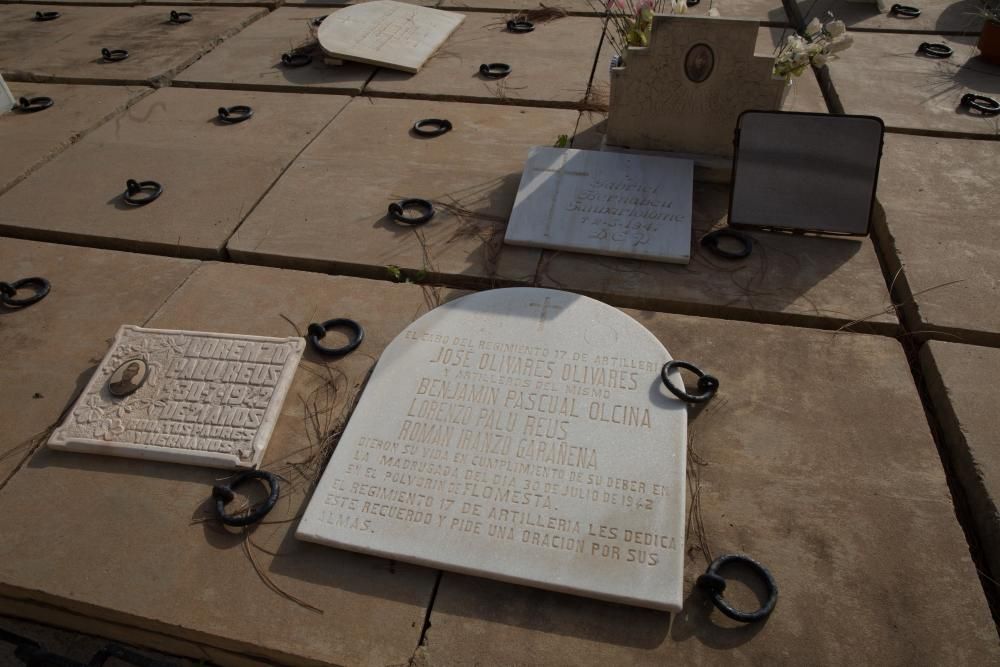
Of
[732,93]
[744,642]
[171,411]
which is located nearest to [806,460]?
[744,642]

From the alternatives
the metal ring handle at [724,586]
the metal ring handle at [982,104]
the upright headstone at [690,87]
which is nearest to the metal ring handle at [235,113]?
the upright headstone at [690,87]

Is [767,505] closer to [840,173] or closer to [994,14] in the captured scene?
[840,173]

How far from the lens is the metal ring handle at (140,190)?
390 centimetres

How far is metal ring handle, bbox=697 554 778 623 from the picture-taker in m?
1.93

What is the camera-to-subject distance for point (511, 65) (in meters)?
5.42

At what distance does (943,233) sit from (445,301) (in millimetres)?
2665

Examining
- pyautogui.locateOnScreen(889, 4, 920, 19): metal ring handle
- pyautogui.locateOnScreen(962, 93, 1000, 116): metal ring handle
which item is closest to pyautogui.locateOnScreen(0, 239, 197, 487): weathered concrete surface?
pyautogui.locateOnScreen(962, 93, 1000, 116): metal ring handle

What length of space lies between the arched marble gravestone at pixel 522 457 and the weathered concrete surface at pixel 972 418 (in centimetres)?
106

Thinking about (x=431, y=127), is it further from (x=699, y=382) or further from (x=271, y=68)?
(x=699, y=382)

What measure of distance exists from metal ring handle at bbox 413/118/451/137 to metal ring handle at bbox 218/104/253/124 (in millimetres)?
1316

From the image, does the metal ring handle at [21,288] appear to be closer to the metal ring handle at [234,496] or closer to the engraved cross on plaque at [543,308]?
the metal ring handle at [234,496]

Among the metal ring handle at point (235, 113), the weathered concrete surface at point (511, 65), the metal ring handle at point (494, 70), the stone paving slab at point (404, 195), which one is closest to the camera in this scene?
the stone paving slab at point (404, 195)

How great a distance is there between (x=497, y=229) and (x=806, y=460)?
6.49 feet

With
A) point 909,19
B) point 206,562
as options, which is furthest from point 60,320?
point 909,19
